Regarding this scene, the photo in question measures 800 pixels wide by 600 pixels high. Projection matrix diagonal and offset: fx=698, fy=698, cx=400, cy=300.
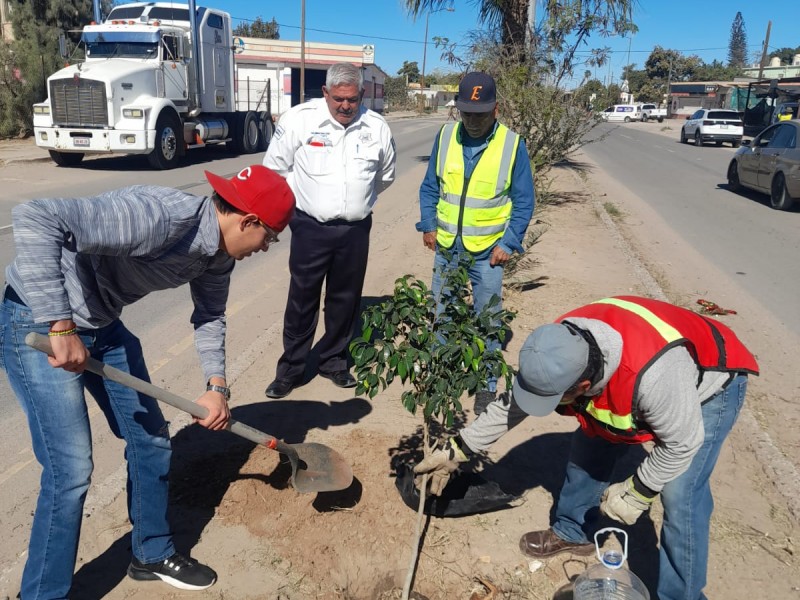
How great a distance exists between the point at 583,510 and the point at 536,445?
40.6 inches

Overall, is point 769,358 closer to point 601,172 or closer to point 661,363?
point 661,363

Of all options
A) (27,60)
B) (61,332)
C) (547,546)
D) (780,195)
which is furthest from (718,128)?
(61,332)

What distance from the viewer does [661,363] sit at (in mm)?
2219

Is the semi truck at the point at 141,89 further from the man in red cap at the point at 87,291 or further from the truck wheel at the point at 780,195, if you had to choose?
the man in red cap at the point at 87,291

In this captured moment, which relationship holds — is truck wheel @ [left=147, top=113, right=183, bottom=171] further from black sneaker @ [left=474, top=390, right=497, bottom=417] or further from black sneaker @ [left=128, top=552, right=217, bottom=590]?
black sneaker @ [left=128, top=552, right=217, bottom=590]

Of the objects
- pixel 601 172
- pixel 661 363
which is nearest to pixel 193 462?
pixel 661 363

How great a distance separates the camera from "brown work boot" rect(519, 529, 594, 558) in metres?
3.11

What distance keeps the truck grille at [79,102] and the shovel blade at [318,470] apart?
13.5m

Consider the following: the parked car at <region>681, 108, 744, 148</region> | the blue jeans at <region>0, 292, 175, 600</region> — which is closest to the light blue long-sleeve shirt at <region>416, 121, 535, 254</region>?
the blue jeans at <region>0, 292, 175, 600</region>

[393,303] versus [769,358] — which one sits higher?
[393,303]

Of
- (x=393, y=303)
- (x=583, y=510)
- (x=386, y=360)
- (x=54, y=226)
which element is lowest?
(x=583, y=510)

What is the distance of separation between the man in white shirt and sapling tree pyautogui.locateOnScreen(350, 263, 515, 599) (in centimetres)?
142

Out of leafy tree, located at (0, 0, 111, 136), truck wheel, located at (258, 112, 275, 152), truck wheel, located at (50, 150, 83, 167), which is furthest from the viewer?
leafy tree, located at (0, 0, 111, 136)

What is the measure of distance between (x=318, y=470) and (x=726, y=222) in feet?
35.0
